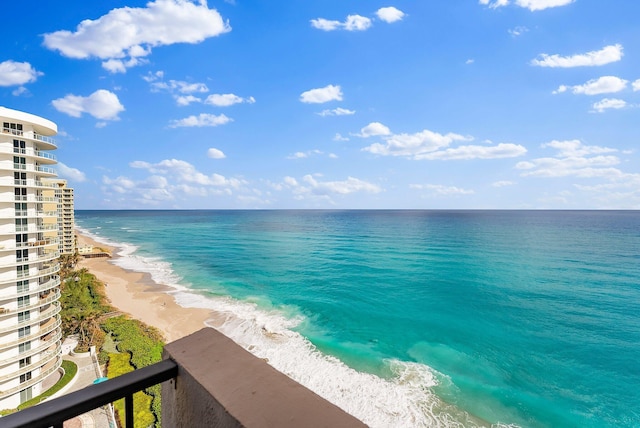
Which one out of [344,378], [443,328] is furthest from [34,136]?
[443,328]

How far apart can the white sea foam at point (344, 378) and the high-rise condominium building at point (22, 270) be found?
11.3 meters

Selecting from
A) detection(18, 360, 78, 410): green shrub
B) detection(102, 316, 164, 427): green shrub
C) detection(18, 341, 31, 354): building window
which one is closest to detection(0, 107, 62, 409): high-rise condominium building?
detection(18, 341, 31, 354): building window

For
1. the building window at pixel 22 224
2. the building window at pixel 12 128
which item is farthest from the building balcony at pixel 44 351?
the building window at pixel 12 128

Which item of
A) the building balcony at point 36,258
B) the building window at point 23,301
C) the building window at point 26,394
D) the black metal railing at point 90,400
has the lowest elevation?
the building window at point 26,394

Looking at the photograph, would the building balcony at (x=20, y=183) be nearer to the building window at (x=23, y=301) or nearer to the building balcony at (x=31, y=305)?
the building balcony at (x=31, y=305)

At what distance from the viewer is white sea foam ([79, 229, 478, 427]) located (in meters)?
15.5

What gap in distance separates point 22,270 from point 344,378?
20727 millimetres

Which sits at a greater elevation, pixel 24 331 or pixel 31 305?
pixel 31 305

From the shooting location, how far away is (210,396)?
1412 millimetres

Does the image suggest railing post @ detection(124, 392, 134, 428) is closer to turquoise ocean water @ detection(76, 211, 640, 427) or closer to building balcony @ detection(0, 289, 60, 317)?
turquoise ocean water @ detection(76, 211, 640, 427)

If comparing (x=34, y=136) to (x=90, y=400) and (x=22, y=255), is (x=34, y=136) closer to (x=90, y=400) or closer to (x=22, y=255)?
(x=22, y=255)

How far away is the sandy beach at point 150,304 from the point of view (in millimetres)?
26328

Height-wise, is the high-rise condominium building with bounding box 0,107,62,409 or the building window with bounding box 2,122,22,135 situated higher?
the building window with bounding box 2,122,22,135

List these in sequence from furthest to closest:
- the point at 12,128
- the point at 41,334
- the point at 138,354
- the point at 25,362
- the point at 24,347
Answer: the point at 138,354
the point at 41,334
the point at 12,128
the point at 24,347
the point at 25,362
